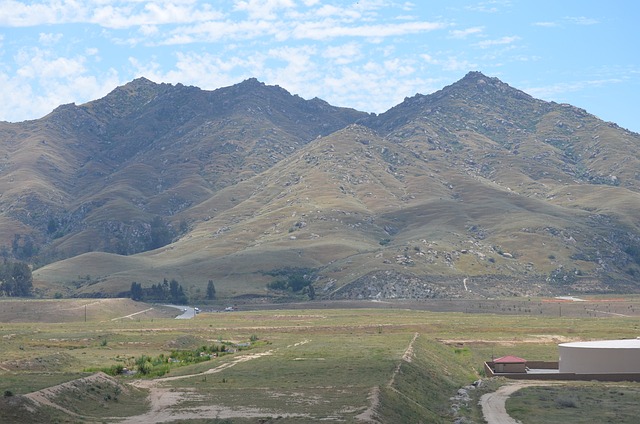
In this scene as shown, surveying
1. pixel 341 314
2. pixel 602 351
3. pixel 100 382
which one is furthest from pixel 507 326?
pixel 100 382

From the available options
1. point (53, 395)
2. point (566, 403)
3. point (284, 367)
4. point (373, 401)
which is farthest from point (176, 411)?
point (566, 403)

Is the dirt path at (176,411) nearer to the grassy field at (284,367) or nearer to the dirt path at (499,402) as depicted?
the grassy field at (284,367)

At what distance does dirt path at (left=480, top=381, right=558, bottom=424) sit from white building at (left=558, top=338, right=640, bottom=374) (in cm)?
550

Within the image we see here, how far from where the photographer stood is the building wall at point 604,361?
9981 centimetres

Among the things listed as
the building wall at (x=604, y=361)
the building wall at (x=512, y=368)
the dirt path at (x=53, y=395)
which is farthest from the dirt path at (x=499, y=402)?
the dirt path at (x=53, y=395)

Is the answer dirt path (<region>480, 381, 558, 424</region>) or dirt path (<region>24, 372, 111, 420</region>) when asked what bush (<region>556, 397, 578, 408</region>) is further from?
dirt path (<region>24, 372, 111, 420</region>)

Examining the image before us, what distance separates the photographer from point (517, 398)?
82750 mm

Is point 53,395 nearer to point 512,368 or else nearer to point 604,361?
point 512,368

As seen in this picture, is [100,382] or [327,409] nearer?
[327,409]

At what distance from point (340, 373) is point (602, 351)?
29935mm

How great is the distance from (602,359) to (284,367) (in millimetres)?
32575

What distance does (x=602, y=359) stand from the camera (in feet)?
330

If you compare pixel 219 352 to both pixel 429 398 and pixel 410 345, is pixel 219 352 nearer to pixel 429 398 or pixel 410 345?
pixel 410 345

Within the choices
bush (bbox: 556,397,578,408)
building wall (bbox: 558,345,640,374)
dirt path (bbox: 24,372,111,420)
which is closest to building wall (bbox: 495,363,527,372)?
building wall (bbox: 558,345,640,374)
